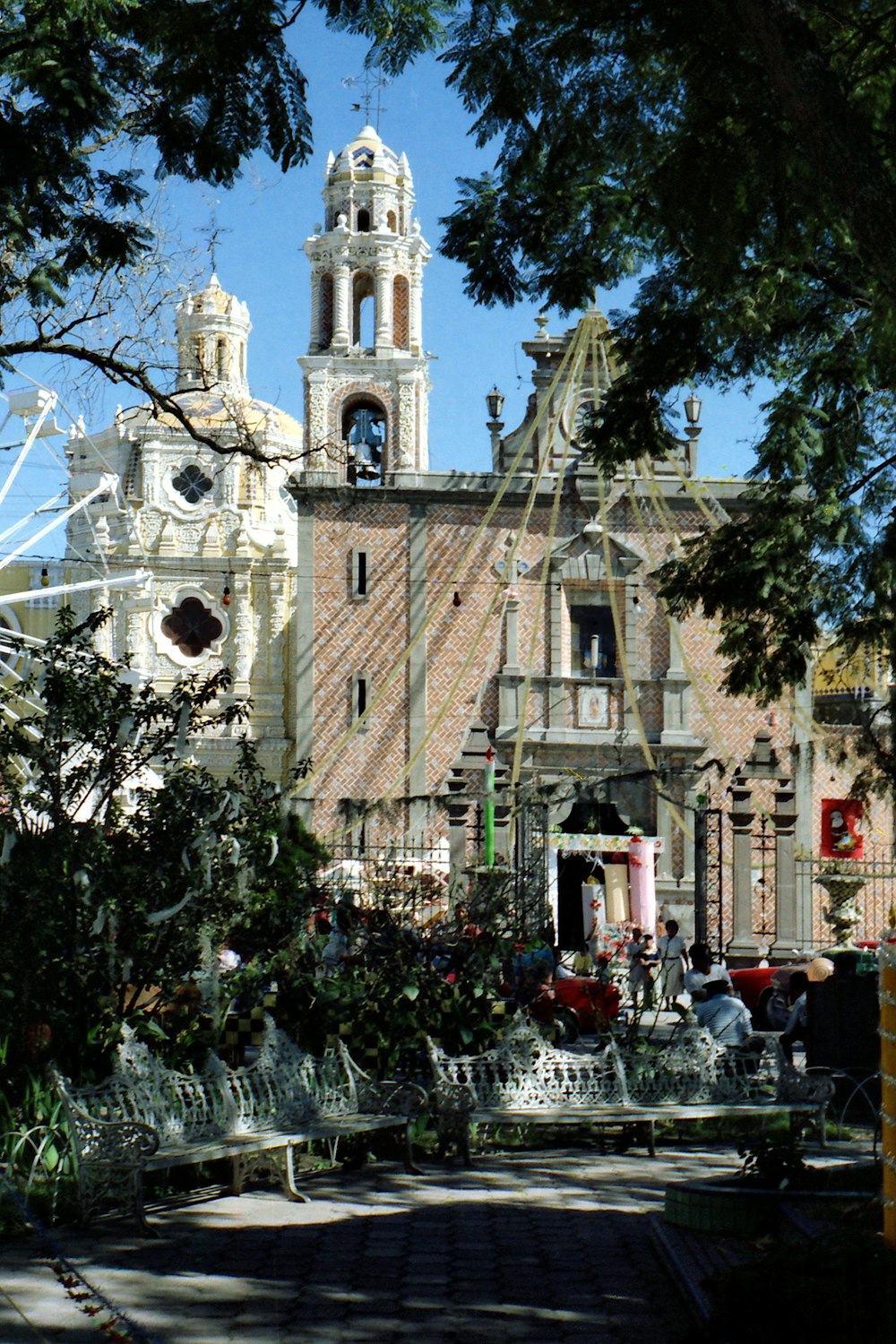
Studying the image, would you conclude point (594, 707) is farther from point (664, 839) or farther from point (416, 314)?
point (416, 314)

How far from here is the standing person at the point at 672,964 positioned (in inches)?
711

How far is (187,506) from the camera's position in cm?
4691

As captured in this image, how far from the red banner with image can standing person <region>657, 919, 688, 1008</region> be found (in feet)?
28.1

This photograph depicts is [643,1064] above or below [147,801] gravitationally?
below

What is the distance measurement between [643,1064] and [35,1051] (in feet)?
11.7

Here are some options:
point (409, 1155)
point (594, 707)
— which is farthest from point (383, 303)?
point (409, 1155)

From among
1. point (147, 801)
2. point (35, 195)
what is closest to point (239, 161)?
point (35, 195)

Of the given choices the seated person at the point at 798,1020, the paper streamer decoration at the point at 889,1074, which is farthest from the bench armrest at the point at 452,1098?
the paper streamer decoration at the point at 889,1074

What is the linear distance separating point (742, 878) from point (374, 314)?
21356 mm

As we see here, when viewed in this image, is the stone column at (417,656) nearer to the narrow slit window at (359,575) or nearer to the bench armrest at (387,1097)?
the narrow slit window at (359,575)

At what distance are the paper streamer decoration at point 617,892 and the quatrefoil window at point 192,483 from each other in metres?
25.3

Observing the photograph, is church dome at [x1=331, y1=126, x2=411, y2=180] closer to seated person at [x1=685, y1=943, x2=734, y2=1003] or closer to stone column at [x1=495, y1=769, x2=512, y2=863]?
stone column at [x1=495, y1=769, x2=512, y2=863]

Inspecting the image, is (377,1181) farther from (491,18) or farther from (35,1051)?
(491,18)

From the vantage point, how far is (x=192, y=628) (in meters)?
44.4
